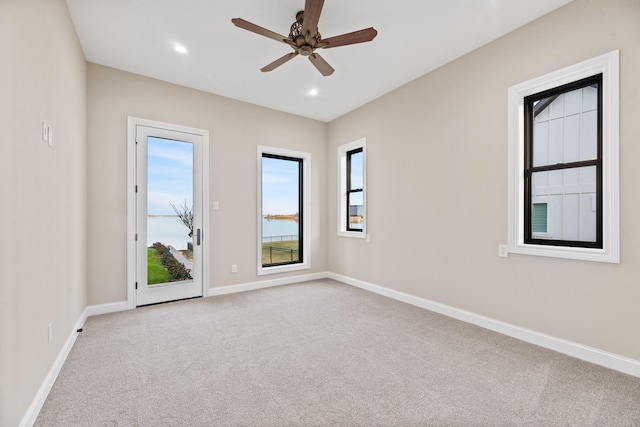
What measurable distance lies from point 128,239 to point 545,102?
4952mm

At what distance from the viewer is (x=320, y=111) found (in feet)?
16.4

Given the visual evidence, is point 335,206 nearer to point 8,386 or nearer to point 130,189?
point 130,189

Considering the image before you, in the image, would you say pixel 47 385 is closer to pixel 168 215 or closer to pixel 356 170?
pixel 168 215

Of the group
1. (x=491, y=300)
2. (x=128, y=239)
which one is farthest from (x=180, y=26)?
(x=491, y=300)

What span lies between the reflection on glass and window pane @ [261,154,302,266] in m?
1.22

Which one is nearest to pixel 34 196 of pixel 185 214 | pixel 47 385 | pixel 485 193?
pixel 47 385

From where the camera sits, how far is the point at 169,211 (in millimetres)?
3951

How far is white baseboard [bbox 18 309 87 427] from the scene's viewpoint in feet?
5.25

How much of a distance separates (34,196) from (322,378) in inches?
88.4

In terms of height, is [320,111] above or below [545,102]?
above

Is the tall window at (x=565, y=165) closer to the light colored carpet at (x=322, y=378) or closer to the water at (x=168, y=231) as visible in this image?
the light colored carpet at (x=322, y=378)

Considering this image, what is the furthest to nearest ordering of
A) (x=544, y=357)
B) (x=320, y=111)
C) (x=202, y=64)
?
(x=320, y=111), (x=202, y=64), (x=544, y=357)

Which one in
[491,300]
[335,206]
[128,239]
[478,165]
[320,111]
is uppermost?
[320,111]

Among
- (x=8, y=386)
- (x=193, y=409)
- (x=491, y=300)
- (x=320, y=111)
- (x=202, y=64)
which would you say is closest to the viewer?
(x=8, y=386)
